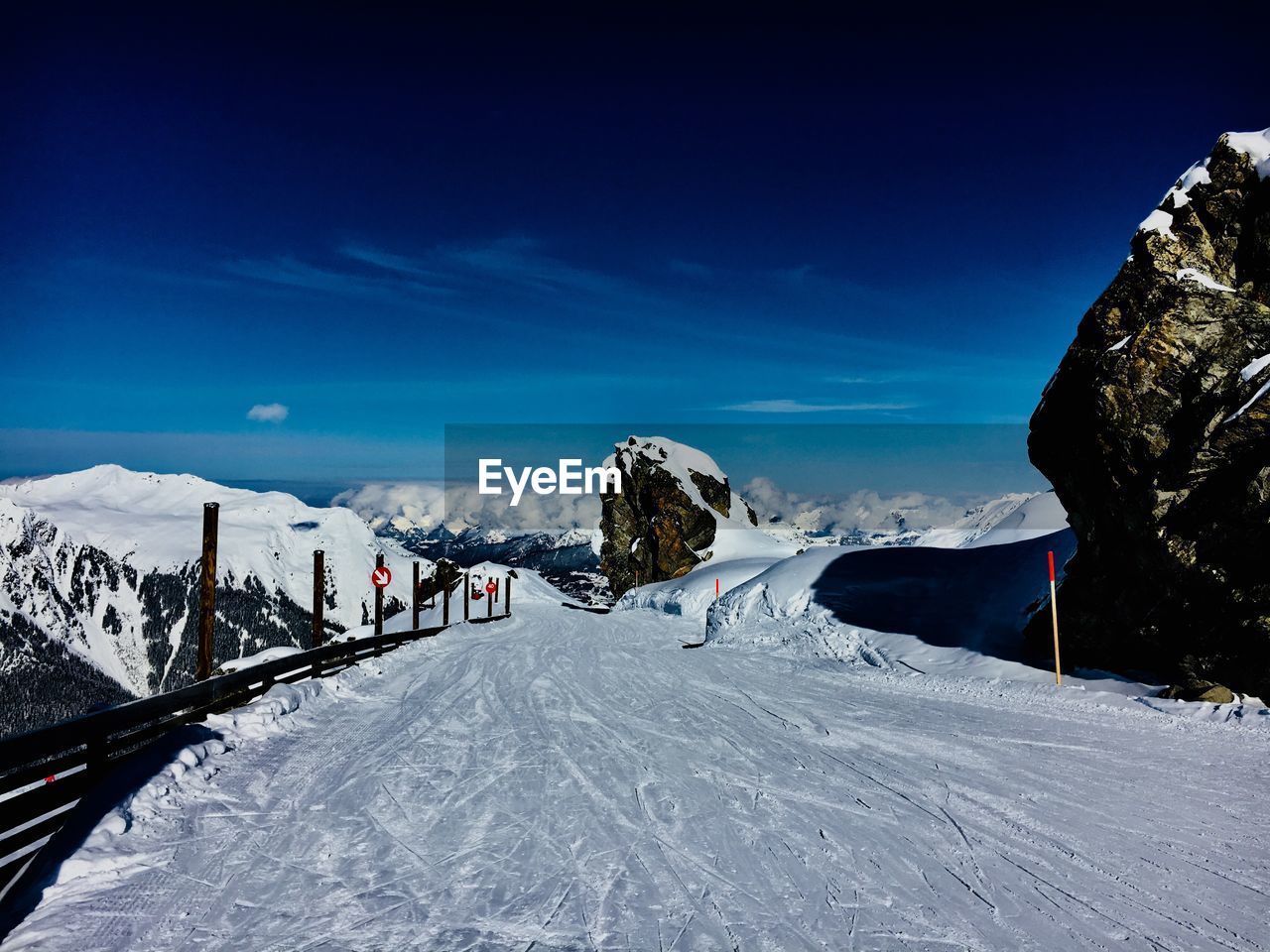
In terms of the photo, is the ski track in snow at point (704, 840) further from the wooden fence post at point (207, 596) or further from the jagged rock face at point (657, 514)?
the jagged rock face at point (657, 514)

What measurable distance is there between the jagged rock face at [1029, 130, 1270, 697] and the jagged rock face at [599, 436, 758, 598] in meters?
64.9

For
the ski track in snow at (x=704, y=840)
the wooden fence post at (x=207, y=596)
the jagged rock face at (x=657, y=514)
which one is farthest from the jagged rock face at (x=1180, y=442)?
the jagged rock face at (x=657, y=514)

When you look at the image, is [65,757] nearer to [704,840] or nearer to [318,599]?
[704,840]

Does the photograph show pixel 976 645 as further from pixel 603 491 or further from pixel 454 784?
pixel 603 491

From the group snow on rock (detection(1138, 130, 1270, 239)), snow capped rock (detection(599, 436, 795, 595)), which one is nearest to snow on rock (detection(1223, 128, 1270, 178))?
snow on rock (detection(1138, 130, 1270, 239))

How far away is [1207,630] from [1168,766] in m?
5.74

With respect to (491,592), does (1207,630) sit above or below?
above

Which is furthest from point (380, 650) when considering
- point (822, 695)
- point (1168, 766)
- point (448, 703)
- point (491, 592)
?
point (491, 592)

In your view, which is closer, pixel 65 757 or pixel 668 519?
pixel 65 757

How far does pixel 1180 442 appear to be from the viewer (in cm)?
1324

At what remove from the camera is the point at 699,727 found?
34.1ft

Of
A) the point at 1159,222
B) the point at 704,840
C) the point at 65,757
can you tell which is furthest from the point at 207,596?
the point at 1159,222

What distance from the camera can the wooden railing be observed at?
555cm

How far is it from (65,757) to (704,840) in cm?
597
